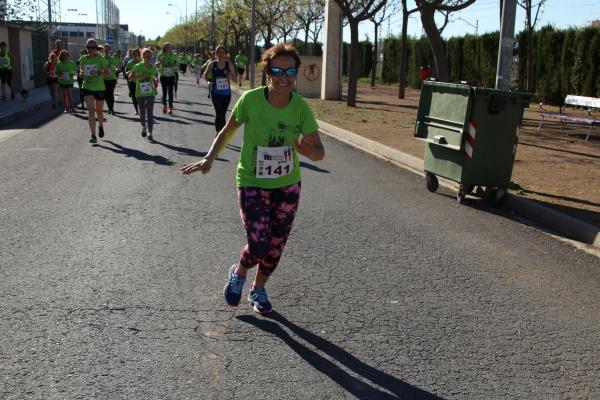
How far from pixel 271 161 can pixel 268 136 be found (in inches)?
6.4

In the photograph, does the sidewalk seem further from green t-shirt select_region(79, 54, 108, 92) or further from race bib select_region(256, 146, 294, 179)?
race bib select_region(256, 146, 294, 179)

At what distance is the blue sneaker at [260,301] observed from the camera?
185 inches

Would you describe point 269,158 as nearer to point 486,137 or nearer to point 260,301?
point 260,301

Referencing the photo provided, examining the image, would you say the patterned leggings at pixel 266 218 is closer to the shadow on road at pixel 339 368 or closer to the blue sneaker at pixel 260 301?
the blue sneaker at pixel 260 301

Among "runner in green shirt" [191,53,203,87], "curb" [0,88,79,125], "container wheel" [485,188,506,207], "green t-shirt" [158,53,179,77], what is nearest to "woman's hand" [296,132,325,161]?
"container wheel" [485,188,506,207]

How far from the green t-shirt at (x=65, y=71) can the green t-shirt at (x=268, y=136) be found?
52.1ft

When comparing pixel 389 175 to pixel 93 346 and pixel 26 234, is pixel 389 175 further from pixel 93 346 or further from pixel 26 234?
pixel 93 346

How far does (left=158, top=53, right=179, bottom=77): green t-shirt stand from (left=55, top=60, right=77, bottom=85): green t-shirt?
9.56 ft

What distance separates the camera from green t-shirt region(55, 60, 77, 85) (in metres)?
19.0

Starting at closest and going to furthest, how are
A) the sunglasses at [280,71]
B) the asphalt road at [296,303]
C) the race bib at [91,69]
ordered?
the asphalt road at [296,303] < the sunglasses at [280,71] < the race bib at [91,69]

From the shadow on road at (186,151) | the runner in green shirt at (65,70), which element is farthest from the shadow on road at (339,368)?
the runner in green shirt at (65,70)

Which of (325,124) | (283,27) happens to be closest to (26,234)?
(325,124)

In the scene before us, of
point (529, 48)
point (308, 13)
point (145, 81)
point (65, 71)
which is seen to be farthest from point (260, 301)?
point (308, 13)

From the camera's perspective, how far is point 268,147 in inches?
175
